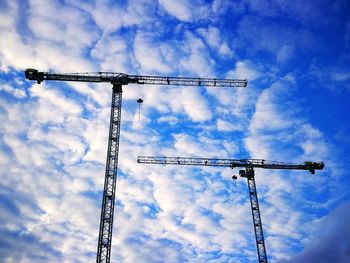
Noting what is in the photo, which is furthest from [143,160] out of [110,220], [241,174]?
[110,220]

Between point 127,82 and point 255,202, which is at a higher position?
point 127,82

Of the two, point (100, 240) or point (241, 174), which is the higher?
point (241, 174)

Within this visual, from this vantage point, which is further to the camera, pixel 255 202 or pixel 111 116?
pixel 255 202

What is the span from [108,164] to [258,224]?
36.0 metres

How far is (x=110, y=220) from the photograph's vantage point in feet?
149

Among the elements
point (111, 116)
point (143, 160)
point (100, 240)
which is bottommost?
point (100, 240)

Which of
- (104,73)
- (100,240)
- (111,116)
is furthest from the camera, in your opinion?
(104,73)

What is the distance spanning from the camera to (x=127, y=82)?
56.9 m

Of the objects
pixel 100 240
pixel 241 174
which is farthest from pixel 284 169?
pixel 100 240

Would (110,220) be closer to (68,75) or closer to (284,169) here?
A: (68,75)

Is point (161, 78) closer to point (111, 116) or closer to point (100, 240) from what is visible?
point (111, 116)

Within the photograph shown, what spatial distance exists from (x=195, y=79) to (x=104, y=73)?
17.4m

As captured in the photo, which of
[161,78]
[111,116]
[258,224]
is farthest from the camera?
[258,224]

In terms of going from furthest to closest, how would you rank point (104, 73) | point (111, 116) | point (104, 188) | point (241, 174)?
point (241, 174) < point (104, 73) < point (111, 116) < point (104, 188)
